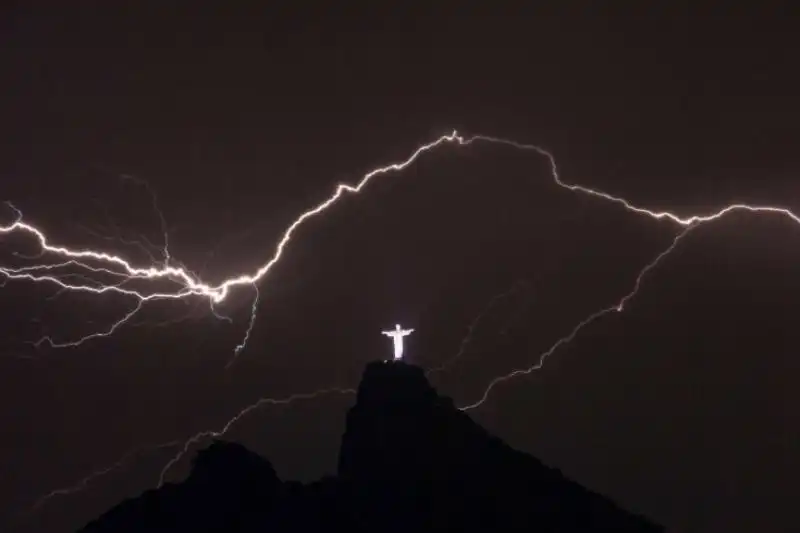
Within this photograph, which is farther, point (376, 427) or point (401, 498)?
point (376, 427)

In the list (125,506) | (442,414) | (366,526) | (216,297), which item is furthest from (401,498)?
(216,297)

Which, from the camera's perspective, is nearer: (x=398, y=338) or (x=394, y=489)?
(x=394, y=489)

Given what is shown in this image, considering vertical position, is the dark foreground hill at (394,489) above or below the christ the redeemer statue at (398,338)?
below

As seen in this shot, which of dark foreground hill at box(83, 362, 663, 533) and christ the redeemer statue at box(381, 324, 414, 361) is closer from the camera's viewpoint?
dark foreground hill at box(83, 362, 663, 533)

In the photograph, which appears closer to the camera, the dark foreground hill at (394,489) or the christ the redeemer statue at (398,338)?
the dark foreground hill at (394,489)

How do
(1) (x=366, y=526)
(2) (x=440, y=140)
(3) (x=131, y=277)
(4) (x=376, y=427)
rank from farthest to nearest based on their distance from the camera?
(2) (x=440, y=140) → (3) (x=131, y=277) → (4) (x=376, y=427) → (1) (x=366, y=526)

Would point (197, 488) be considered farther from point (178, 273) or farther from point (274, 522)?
point (178, 273)

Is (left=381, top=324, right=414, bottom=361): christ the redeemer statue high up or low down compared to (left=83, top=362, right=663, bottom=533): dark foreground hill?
up

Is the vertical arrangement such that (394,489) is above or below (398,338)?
below
